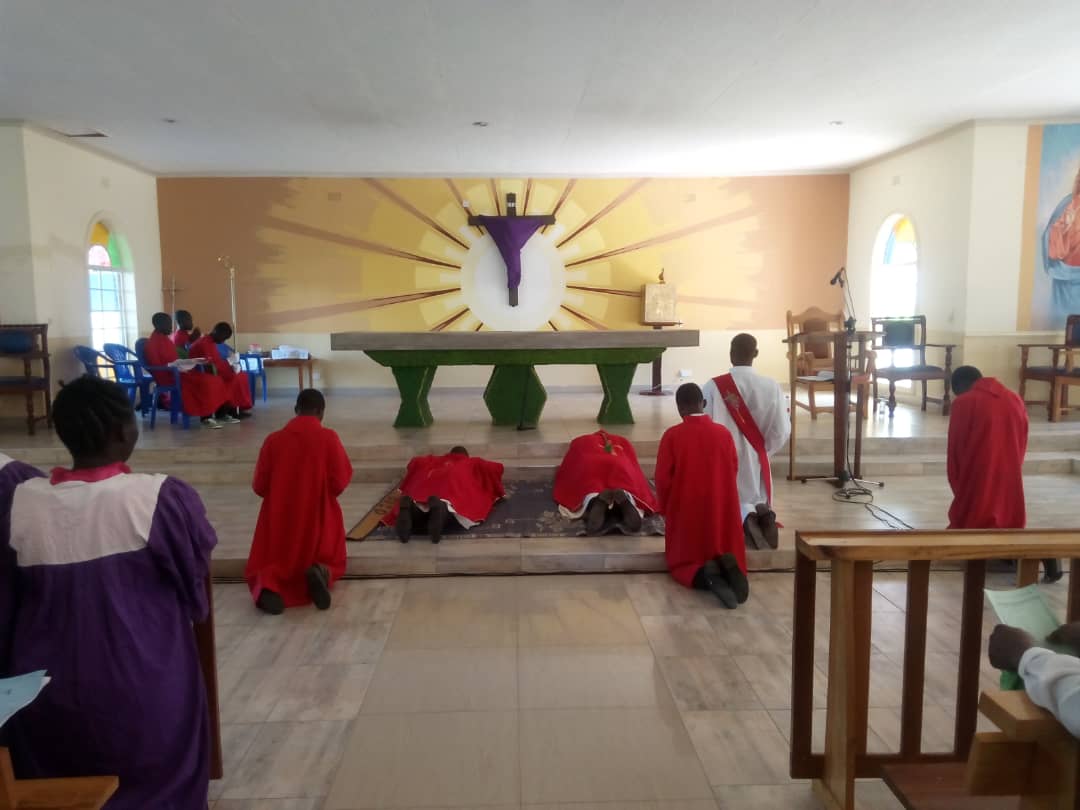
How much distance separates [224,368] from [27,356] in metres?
1.63

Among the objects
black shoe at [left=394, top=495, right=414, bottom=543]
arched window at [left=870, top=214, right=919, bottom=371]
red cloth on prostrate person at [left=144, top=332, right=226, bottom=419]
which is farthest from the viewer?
arched window at [left=870, top=214, right=919, bottom=371]

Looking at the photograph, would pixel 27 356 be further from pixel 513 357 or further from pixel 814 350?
pixel 814 350

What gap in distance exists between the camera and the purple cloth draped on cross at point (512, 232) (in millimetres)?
9891

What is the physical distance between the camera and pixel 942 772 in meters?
1.88

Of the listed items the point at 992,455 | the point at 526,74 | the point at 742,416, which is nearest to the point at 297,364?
the point at 526,74

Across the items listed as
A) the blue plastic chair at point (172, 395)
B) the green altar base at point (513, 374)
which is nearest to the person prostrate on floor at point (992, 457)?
the green altar base at point (513, 374)

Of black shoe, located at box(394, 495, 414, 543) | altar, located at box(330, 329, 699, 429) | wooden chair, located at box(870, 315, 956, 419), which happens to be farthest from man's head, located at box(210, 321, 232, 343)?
wooden chair, located at box(870, 315, 956, 419)

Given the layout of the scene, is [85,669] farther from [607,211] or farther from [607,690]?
[607,211]

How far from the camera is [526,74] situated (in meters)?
6.23

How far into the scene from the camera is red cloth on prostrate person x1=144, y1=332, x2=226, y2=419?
727cm

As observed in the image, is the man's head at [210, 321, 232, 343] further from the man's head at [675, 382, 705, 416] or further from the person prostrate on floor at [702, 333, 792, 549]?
the man's head at [675, 382, 705, 416]

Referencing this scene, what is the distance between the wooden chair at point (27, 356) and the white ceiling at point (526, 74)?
1.93 meters

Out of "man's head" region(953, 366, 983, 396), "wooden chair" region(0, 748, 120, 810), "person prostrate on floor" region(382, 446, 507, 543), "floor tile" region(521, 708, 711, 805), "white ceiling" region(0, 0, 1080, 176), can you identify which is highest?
"white ceiling" region(0, 0, 1080, 176)

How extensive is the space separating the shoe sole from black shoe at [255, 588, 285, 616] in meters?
0.15
